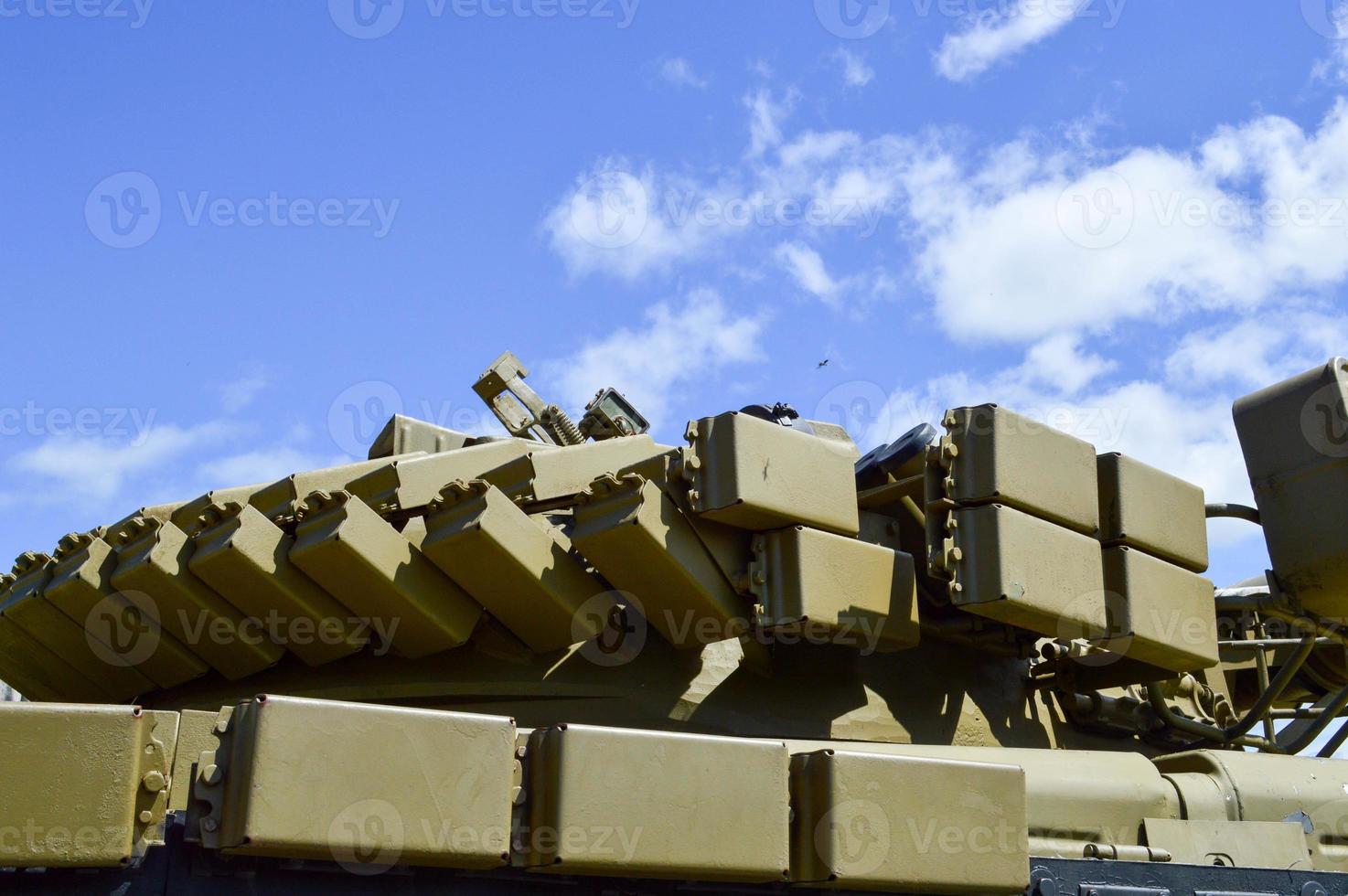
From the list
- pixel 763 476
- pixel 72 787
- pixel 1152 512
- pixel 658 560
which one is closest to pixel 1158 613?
pixel 1152 512

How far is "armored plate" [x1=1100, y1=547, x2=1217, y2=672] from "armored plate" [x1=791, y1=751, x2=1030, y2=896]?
190 centimetres

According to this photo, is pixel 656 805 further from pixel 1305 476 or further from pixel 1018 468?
pixel 1305 476

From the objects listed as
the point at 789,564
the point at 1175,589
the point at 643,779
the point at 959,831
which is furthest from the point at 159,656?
the point at 1175,589

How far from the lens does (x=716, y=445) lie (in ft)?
20.4

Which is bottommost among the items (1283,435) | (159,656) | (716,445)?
(159,656)

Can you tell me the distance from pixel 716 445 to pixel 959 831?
1812mm

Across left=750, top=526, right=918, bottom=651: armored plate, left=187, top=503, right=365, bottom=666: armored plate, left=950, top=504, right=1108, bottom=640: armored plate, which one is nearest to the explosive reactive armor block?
left=950, top=504, right=1108, bottom=640: armored plate

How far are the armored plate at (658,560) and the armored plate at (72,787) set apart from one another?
226cm

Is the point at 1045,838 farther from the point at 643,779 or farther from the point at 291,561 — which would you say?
the point at 291,561

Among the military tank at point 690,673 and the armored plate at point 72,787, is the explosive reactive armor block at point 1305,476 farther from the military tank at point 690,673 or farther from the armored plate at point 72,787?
the armored plate at point 72,787

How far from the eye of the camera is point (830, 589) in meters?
6.33

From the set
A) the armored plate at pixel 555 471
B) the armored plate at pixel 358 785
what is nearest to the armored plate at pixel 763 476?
the armored plate at pixel 555 471

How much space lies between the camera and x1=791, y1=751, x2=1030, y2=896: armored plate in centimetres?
489

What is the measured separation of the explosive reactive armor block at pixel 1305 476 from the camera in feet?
24.3
